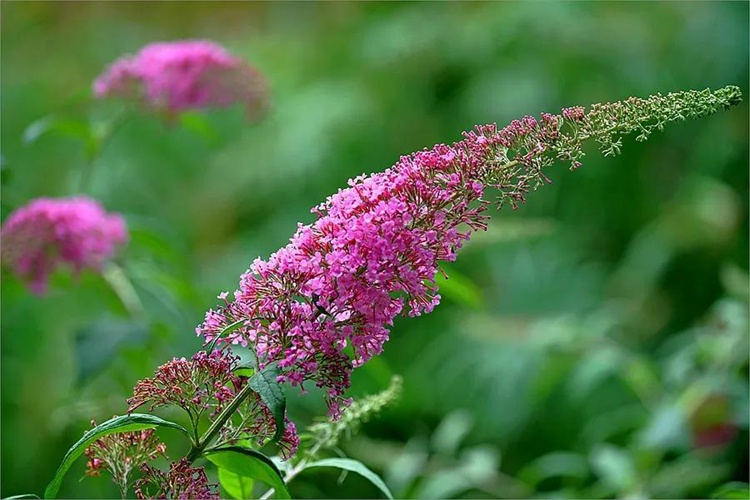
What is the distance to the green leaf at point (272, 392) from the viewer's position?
0.48m

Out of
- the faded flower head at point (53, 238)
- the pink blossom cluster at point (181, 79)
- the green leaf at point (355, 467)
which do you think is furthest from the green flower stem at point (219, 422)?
the pink blossom cluster at point (181, 79)

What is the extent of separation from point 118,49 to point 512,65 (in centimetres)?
143

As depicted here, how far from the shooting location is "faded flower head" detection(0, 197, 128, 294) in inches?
40.9

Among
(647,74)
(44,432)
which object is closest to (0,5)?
(44,432)

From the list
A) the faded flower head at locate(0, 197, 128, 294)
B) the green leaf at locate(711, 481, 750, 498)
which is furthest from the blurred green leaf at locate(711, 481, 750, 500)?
the faded flower head at locate(0, 197, 128, 294)

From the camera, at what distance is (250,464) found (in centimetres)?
53

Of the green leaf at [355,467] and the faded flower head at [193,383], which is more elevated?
the faded flower head at [193,383]

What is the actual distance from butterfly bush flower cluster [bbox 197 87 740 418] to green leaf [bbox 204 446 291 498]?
5cm

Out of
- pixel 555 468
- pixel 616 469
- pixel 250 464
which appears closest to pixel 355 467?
pixel 250 464

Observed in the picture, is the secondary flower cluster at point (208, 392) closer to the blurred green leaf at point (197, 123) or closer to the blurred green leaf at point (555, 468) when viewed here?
the blurred green leaf at point (555, 468)

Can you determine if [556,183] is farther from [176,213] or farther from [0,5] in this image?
[0,5]

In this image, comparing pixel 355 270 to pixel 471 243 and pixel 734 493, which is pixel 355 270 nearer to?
pixel 734 493

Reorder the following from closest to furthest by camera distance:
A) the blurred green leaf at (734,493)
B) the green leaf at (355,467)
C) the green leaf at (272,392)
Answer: the green leaf at (272,392) < the green leaf at (355,467) < the blurred green leaf at (734,493)

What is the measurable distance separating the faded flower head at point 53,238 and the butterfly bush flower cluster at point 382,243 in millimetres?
582
